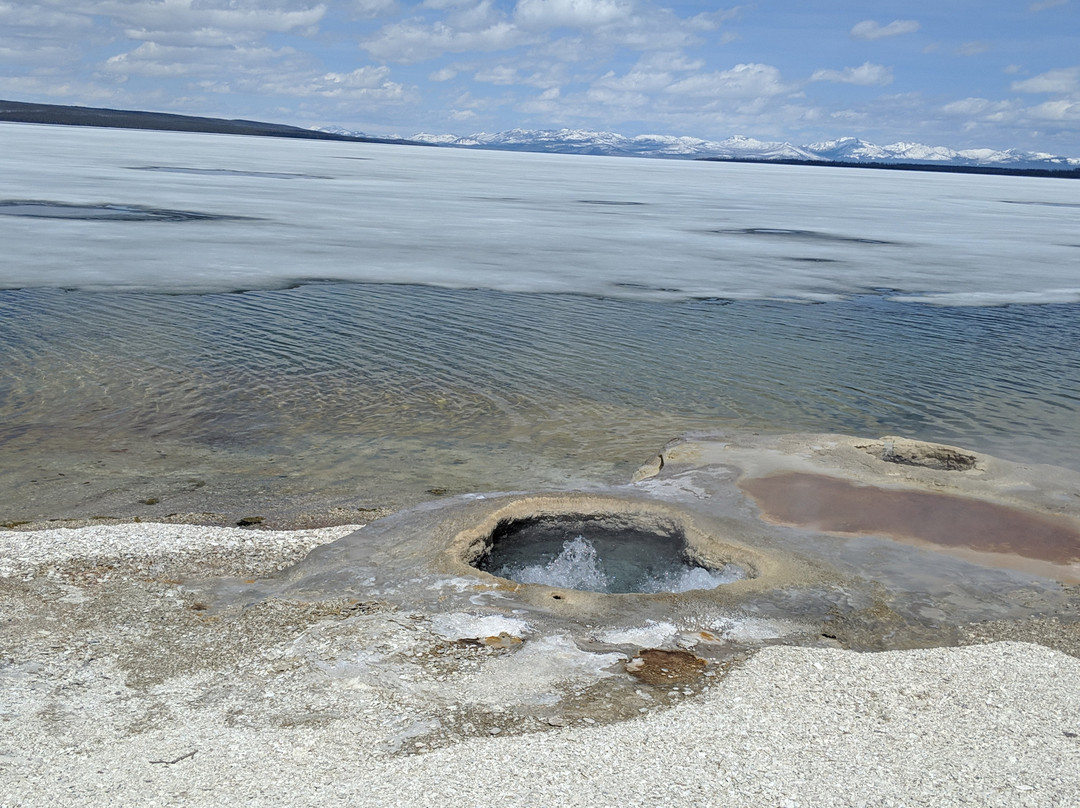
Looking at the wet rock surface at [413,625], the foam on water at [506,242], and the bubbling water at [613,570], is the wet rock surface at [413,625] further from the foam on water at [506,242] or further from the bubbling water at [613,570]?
the foam on water at [506,242]

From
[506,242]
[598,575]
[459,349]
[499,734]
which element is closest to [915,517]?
[598,575]

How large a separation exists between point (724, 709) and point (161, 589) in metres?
4.02

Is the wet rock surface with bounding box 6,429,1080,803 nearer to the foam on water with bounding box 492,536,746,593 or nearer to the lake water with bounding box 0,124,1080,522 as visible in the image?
the foam on water with bounding box 492,536,746,593

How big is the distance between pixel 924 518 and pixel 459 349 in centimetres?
836

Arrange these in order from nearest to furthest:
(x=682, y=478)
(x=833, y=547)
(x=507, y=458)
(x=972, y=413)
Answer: (x=833, y=547) < (x=682, y=478) < (x=507, y=458) < (x=972, y=413)

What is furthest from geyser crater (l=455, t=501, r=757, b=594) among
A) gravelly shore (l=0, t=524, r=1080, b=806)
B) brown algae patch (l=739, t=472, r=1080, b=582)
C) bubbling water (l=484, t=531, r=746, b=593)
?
gravelly shore (l=0, t=524, r=1080, b=806)

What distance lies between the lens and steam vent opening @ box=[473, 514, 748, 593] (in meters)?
7.44

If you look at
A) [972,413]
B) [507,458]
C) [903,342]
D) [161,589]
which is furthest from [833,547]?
[903,342]

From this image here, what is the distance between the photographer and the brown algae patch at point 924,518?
759 cm

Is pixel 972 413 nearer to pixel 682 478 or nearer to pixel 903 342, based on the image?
pixel 903 342

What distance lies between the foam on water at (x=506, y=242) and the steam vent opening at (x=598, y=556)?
1182cm

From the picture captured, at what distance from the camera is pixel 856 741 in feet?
15.7

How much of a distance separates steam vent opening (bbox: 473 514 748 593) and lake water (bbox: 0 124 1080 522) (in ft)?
4.39

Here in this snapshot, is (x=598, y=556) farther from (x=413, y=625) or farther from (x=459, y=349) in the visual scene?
(x=459, y=349)
